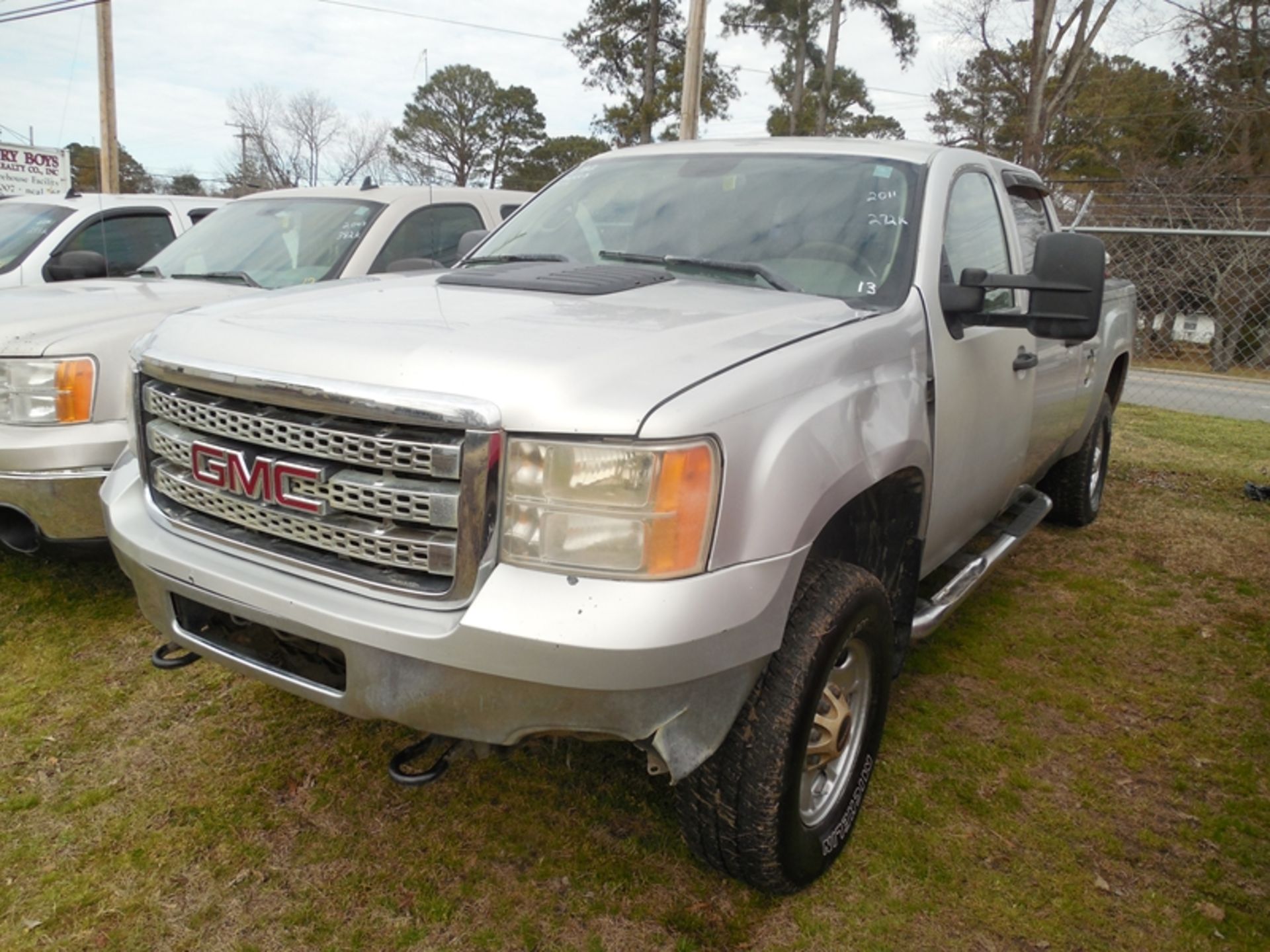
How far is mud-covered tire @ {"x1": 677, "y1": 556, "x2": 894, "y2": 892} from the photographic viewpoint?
2.07 meters

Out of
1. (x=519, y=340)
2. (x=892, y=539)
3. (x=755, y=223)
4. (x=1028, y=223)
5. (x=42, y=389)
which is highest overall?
(x=1028, y=223)

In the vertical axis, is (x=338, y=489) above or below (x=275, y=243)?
below

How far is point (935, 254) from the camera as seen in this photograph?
2.87 m

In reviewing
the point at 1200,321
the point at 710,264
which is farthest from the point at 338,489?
the point at 1200,321

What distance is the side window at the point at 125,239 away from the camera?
6410 mm

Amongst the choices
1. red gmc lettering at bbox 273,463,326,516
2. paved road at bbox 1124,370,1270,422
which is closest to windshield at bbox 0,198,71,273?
red gmc lettering at bbox 273,463,326,516

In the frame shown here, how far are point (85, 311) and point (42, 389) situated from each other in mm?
488

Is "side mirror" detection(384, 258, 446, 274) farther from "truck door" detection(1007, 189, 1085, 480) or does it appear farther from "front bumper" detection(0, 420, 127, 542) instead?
"truck door" detection(1007, 189, 1085, 480)

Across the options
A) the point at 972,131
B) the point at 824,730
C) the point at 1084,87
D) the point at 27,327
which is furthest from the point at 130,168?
the point at 824,730

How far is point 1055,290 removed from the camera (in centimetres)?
265

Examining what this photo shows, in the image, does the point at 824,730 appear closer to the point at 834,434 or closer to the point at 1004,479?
the point at 834,434

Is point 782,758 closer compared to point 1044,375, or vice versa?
point 782,758

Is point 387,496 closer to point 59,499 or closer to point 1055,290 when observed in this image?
point 1055,290

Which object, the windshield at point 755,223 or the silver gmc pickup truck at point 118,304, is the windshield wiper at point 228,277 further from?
the windshield at point 755,223
